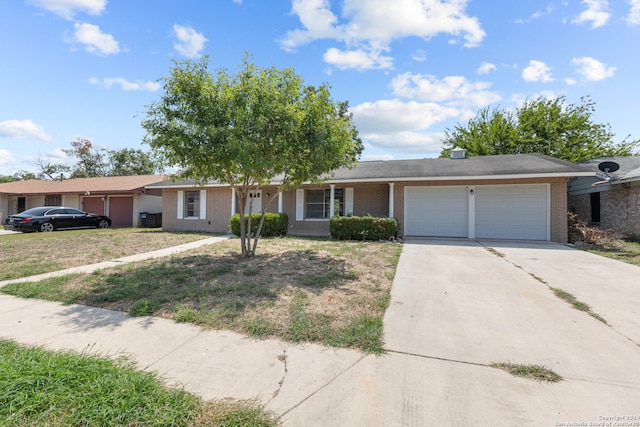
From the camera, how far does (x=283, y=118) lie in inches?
243

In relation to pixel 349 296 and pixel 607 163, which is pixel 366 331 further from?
pixel 607 163

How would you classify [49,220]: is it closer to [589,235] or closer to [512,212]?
[512,212]

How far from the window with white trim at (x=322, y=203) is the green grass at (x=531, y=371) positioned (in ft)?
37.1

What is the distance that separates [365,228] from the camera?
11.6 metres

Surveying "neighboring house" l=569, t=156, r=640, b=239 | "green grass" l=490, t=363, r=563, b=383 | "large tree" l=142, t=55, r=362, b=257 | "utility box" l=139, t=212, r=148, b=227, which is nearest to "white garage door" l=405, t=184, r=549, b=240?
"neighboring house" l=569, t=156, r=640, b=239

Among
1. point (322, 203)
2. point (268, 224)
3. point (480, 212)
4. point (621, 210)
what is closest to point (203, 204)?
point (268, 224)

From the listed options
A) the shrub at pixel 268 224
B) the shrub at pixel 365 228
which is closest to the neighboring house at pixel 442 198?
the shrub at pixel 365 228

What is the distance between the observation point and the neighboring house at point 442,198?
36.9 feet

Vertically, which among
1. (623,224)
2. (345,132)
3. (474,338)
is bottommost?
(474,338)

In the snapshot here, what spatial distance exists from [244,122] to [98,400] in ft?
16.4

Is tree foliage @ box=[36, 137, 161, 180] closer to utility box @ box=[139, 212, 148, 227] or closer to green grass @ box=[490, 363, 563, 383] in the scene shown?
utility box @ box=[139, 212, 148, 227]

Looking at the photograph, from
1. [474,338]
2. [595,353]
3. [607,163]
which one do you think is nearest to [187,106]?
[474,338]

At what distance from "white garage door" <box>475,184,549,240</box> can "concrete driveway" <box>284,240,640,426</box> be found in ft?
20.5

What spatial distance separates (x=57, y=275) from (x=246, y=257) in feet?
12.4
